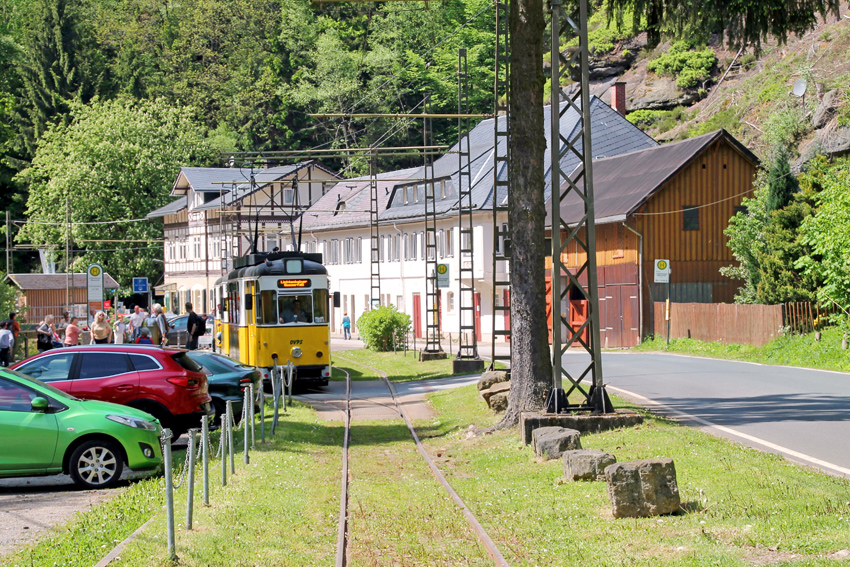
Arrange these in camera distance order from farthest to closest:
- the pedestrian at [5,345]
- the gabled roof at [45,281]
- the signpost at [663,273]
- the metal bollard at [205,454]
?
the gabled roof at [45,281], the signpost at [663,273], the pedestrian at [5,345], the metal bollard at [205,454]

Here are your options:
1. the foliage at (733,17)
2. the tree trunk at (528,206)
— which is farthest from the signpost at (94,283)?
the foliage at (733,17)

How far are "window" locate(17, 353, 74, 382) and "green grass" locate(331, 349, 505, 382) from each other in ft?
45.3

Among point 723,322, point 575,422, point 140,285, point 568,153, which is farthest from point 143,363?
point 568,153

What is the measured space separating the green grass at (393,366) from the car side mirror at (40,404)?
53.2 feet

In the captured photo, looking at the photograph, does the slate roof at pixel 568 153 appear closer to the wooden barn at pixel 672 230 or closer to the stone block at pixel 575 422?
the wooden barn at pixel 672 230

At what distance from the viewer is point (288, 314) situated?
2686 centimetres

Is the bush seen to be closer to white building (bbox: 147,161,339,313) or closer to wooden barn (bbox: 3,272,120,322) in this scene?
wooden barn (bbox: 3,272,120,322)

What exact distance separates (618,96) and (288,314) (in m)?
39.6

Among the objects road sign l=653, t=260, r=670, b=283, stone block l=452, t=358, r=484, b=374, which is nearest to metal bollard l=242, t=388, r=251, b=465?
stone block l=452, t=358, r=484, b=374

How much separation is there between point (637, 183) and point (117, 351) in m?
32.2

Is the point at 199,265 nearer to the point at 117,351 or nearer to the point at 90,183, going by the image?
the point at 90,183

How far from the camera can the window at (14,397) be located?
1216cm

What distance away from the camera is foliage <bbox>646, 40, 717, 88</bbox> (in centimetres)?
6919

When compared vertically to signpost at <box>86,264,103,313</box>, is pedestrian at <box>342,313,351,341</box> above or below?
below
